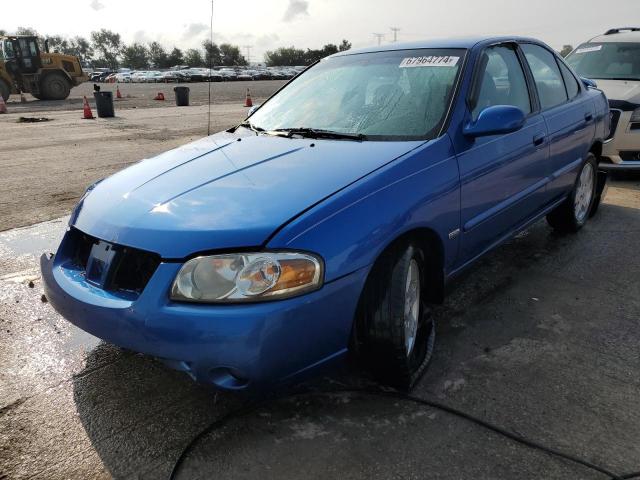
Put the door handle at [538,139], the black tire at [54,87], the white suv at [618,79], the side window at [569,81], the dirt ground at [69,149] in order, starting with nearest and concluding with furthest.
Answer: the door handle at [538,139] → the side window at [569,81] → the dirt ground at [69,149] → the white suv at [618,79] → the black tire at [54,87]

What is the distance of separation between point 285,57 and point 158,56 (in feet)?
78.0

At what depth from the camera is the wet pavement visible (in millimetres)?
2076

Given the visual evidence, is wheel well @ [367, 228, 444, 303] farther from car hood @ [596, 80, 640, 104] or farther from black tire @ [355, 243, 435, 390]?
car hood @ [596, 80, 640, 104]

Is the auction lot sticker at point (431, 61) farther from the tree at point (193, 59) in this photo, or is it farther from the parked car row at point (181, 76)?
the tree at point (193, 59)

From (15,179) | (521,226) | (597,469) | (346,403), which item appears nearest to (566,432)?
(597,469)

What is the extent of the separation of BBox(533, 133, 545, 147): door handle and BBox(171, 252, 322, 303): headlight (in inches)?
86.1

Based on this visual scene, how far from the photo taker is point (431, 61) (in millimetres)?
3236

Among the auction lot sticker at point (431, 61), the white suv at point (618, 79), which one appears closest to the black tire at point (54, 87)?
the white suv at point (618, 79)

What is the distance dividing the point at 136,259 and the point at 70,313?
0.43m

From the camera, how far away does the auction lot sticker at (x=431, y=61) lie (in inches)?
125

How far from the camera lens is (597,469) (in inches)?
79.5

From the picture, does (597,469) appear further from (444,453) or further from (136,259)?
(136,259)

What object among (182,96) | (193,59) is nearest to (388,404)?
(182,96)

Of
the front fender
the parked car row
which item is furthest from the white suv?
the parked car row
